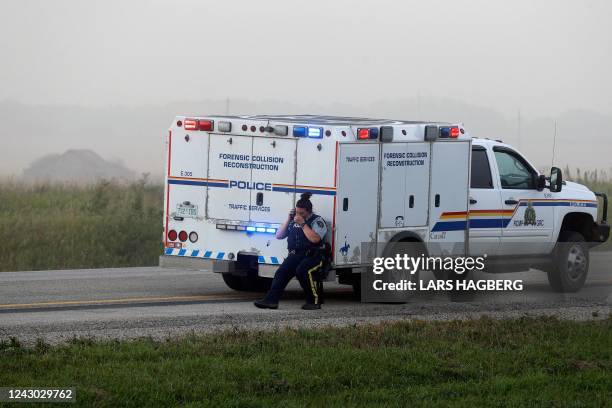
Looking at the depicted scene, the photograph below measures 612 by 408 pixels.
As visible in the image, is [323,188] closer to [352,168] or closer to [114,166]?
[352,168]

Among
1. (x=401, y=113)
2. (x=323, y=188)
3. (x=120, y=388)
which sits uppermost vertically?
(x=401, y=113)

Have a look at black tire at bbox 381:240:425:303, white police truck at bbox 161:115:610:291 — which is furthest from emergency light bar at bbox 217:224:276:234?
black tire at bbox 381:240:425:303

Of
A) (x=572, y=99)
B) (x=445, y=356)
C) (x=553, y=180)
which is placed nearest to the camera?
(x=445, y=356)

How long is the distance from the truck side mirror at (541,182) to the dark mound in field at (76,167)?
29.5 m

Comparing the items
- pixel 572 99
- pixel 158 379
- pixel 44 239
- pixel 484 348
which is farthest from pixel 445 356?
pixel 572 99

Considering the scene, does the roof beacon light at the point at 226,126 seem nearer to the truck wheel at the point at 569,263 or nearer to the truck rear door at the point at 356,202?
the truck rear door at the point at 356,202

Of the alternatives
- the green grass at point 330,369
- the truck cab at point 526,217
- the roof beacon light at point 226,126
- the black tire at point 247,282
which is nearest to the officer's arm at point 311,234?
the roof beacon light at point 226,126

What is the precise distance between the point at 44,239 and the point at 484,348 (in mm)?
12715

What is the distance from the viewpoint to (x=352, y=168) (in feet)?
47.3

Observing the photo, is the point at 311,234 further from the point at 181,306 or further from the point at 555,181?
the point at 555,181

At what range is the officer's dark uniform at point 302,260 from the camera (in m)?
14.1

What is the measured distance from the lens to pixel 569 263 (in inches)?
678

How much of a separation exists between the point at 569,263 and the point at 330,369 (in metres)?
8.05

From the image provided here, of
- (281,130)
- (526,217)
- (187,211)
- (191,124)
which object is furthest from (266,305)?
(526,217)
